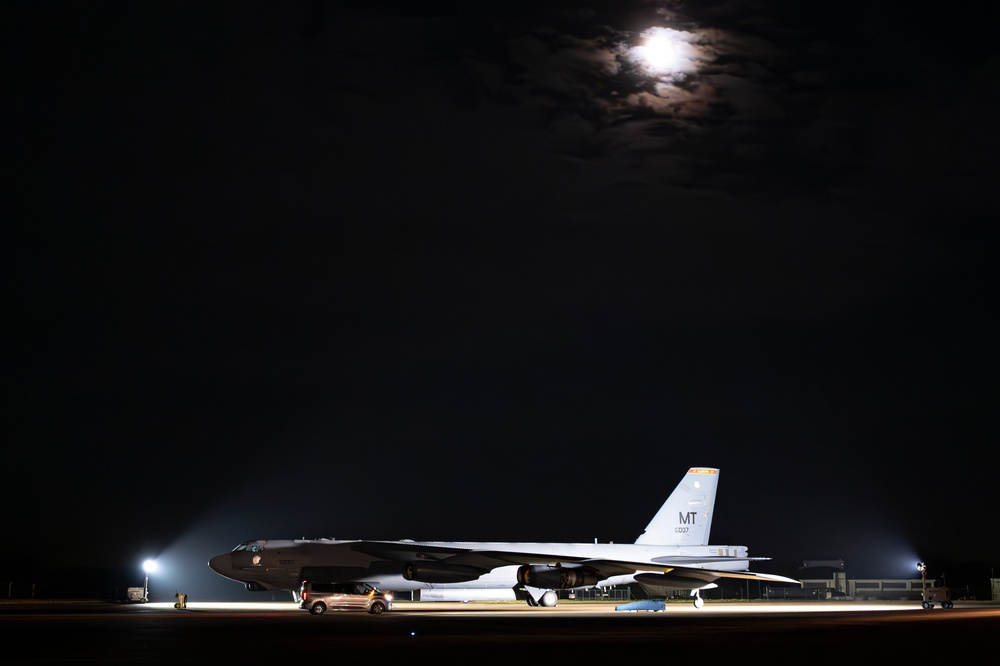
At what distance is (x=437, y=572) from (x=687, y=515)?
42.4 feet

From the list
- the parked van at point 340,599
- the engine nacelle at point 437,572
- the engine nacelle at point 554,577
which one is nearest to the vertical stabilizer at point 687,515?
the engine nacelle at point 554,577

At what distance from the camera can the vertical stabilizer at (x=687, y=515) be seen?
4819 centimetres

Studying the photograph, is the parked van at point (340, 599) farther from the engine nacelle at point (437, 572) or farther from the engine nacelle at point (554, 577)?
the engine nacelle at point (554, 577)

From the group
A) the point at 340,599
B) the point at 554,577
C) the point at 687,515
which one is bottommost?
the point at 340,599

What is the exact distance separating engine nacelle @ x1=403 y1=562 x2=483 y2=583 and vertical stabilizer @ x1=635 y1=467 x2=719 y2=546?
9.58m

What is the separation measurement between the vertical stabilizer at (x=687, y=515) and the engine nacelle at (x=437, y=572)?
9.58 m

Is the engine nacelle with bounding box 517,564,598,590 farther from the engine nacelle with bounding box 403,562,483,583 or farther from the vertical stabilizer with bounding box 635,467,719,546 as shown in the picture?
the vertical stabilizer with bounding box 635,467,719,546

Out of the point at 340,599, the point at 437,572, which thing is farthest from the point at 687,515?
the point at 340,599

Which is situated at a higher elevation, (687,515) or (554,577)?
(687,515)

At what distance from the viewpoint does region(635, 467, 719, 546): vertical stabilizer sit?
158ft

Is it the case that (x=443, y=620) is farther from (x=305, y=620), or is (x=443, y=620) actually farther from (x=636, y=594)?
(x=636, y=594)

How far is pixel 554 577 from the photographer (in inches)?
1626

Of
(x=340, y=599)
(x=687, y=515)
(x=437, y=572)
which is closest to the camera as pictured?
(x=340, y=599)

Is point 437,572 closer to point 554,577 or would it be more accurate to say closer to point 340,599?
point 554,577
